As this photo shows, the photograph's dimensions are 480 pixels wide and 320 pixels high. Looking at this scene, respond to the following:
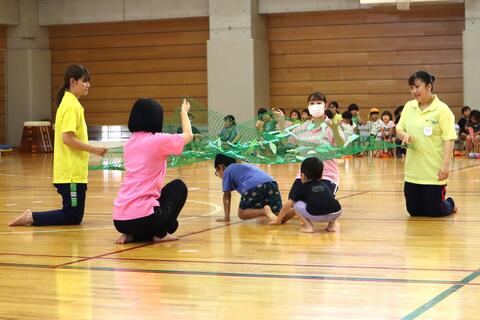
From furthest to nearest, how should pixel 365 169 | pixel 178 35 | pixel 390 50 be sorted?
pixel 178 35
pixel 390 50
pixel 365 169

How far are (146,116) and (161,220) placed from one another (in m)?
0.83

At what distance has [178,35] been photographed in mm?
24516

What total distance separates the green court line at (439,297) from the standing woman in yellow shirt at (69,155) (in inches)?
152

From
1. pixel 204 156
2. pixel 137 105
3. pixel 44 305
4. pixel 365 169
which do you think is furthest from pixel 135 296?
pixel 365 169

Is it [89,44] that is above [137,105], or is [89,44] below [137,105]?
above

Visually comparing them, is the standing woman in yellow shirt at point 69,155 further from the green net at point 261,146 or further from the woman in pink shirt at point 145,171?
the woman in pink shirt at point 145,171

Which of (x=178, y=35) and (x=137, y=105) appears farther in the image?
(x=178, y=35)

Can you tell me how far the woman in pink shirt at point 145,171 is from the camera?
6.86 metres

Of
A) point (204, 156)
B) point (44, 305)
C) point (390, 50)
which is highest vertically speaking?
point (390, 50)

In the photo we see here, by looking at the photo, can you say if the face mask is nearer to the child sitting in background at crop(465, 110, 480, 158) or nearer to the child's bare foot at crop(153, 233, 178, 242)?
the child's bare foot at crop(153, 233, 178, 242)

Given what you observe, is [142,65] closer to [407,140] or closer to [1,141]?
[1,141]

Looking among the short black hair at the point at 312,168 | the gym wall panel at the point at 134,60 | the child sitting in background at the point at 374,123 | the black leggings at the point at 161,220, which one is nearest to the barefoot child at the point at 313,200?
the short black hair at the point at 312,168

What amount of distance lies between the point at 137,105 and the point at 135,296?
238cm

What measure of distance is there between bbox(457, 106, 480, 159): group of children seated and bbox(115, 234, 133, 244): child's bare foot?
13126mm
